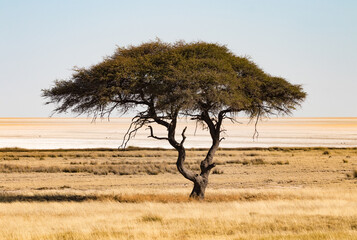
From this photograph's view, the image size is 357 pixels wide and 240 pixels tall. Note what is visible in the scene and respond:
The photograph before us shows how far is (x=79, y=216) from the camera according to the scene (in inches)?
787

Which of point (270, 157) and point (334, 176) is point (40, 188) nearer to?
point (334, 176)

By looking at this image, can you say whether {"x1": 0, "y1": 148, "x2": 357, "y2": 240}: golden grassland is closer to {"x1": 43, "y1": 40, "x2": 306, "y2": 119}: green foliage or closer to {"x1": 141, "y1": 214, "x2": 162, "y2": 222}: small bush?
{"x1": 141, "y1": 214, "x2": 162, "y2": 222}: small bush

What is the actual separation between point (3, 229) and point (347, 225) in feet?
33.0

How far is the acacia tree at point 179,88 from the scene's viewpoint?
23781 mm

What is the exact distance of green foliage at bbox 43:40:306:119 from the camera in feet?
77.9

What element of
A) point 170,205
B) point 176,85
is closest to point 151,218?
point 170,205

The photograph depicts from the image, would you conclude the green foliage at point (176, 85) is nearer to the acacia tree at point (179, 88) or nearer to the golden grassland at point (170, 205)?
the acacia tree at point (179, 88)

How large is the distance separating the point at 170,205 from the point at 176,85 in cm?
491

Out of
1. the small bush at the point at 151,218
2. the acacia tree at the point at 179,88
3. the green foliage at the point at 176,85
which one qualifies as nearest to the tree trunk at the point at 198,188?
the acacia tree at the point at 179,88

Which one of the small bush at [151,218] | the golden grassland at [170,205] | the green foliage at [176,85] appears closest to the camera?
the golden grassland at [170,205]

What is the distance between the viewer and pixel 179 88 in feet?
76.7

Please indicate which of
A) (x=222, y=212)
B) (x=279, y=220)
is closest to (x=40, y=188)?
(x=222, y=212)

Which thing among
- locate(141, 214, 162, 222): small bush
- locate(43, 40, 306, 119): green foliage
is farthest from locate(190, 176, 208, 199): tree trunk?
locate(141, 214, 162, 222): small bush

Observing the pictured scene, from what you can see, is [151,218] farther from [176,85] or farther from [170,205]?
[176,85]
